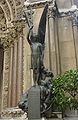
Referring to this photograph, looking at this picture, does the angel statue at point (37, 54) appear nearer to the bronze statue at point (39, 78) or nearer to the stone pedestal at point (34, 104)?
the bronze statue at point (39, 78)

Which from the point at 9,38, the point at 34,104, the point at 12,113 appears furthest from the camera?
the point at 9,38

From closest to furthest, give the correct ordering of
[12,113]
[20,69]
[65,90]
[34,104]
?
1. [34,104]
2. [65,90]
3. [12,113]
4. [20,69]

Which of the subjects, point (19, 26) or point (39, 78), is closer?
point (39, 78)

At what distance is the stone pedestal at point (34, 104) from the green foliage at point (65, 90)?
1.99ft

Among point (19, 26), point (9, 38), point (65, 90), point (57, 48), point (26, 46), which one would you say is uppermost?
point (19, 26)

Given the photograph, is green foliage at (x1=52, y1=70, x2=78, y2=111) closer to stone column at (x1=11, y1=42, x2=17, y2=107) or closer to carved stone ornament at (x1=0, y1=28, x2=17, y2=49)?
stone column at (x1=11, y1=42, x2=17, y2=107)

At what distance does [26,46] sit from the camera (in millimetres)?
10625

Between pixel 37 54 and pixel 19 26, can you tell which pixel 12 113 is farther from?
pixel 19 26

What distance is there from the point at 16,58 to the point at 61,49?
2.20 meters

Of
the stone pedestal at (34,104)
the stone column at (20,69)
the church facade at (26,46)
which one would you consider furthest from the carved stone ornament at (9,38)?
the stone pedestal at (34,104)

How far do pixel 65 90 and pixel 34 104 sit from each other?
109 cm

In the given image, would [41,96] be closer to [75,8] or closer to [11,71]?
[11,71]

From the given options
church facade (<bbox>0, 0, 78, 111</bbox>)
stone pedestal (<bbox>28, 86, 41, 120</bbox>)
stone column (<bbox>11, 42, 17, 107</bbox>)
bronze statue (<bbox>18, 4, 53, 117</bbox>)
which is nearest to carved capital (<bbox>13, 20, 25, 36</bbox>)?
church facade (<bbox>0, 0, 78, 111</bbox>)

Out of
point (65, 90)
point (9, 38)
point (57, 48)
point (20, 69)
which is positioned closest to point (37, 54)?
point (65, 90)
